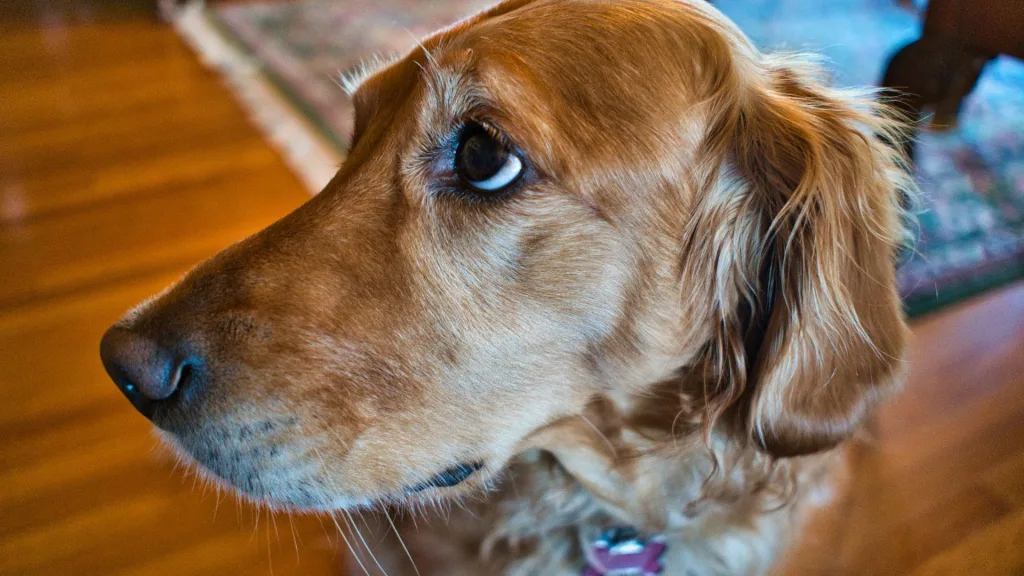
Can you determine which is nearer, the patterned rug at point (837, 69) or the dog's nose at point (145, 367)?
the dog's nose at point (145, 367)

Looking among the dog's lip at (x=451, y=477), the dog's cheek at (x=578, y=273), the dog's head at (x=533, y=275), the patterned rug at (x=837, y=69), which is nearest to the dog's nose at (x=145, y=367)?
the dog's head at (x=533, y=275)

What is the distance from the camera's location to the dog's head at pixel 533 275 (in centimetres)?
96

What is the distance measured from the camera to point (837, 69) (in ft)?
6.00

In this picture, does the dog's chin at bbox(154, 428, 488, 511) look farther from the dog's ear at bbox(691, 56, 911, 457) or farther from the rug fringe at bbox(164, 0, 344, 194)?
the rug fringe at bbox(164, 0, 344, 194)

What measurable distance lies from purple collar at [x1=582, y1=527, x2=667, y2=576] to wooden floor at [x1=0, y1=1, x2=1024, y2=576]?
44 centimetres

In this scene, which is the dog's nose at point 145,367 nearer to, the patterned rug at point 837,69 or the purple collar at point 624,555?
the purple collar at point 624,555

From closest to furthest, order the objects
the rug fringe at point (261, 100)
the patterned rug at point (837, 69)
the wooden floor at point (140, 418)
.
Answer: the wooden floor at point (140, 418) < the patterned rug at point (837, 69) < the rug fringe at point (261, 100)

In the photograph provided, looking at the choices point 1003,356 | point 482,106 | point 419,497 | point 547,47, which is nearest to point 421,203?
point 482,106

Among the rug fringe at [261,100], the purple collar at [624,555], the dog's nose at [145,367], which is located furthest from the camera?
the rug fringe at [261,100]

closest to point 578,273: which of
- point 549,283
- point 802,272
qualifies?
point 549,283

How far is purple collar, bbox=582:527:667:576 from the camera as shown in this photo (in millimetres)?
1291

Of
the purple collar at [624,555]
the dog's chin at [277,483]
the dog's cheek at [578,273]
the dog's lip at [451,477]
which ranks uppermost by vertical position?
the dog's cheek at [578,273]

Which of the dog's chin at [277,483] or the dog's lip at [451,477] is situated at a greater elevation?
the dog's chin at [277,483]

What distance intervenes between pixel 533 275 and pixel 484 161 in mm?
170
